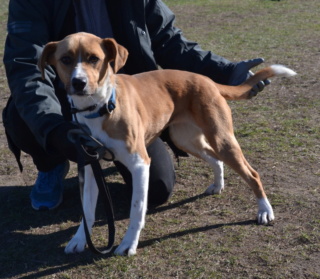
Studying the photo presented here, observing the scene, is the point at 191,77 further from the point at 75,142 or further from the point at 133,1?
the point at 75,142

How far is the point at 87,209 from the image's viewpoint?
393 cm

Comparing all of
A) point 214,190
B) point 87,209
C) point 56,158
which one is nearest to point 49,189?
point 56,158

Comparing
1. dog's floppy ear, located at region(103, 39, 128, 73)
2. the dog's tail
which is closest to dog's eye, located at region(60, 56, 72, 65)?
dog's floppy ear, located at region(103, 39, 128, 73)

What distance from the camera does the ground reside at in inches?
141

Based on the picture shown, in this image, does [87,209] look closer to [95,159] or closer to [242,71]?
[95,159]

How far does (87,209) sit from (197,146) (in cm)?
119

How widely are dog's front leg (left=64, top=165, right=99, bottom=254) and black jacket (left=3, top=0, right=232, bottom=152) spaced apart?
373 millimetres

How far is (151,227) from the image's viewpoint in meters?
4.14

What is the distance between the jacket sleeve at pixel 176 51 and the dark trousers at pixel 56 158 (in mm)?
711

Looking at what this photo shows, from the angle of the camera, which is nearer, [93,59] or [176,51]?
[93,59]

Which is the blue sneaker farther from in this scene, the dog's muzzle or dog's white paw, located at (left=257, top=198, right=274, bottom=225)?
dog's white paw, located at (left=257, top=198, right=274, bottom=225)

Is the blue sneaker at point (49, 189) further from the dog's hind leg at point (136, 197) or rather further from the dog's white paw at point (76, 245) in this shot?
the dog's hind leg at point (136, 197)

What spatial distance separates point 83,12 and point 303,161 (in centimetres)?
222

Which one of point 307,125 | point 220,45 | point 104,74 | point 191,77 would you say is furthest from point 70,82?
point 220,45
